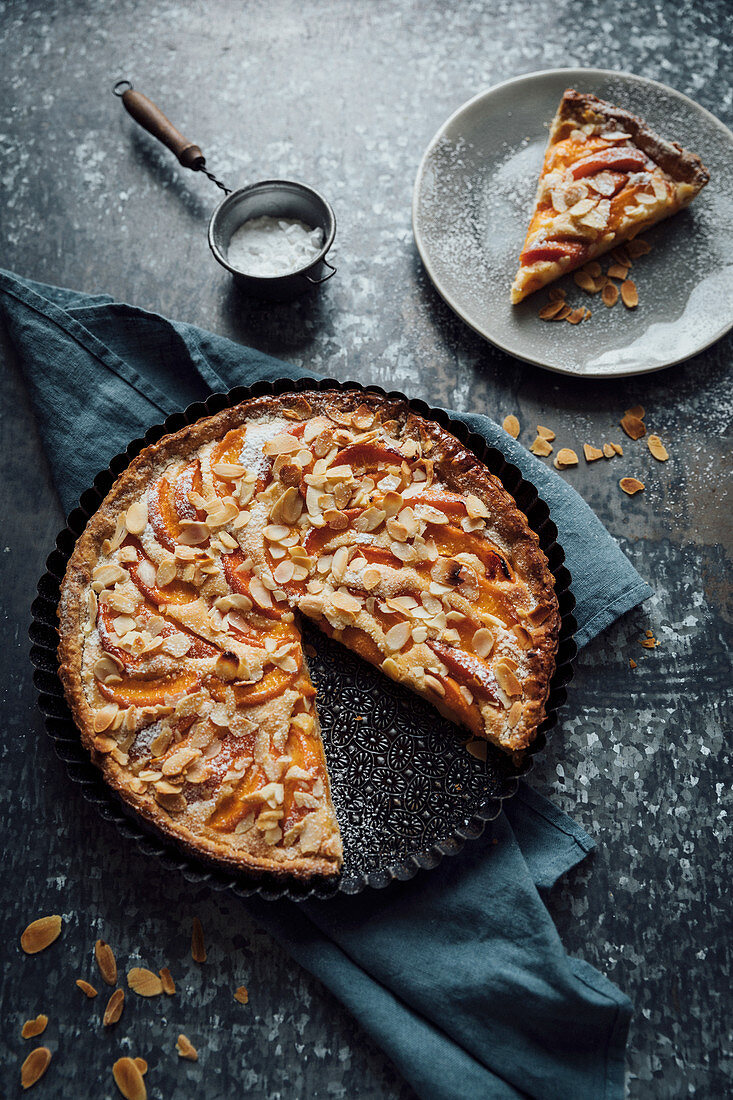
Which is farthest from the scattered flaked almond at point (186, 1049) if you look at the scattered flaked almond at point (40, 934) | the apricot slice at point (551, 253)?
the apricot slice at point (551, 253)

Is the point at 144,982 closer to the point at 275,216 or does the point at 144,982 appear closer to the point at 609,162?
the point at 275,216

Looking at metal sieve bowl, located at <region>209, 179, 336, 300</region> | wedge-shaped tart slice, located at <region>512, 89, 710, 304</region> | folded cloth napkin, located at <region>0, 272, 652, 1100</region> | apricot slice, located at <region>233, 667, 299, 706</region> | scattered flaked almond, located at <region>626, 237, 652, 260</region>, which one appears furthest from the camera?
scattered flaked almond, located at <region>626, 237, 652, 260</region>

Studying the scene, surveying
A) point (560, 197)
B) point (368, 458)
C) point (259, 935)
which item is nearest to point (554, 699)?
point (368, 458)

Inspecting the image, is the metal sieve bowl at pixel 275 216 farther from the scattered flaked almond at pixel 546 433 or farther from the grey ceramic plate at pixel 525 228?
the scattered flaked almond at pixel 546 433

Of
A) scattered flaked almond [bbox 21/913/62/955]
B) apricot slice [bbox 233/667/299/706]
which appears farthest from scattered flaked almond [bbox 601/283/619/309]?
scattered flaked almond [bbox 21/913/62/955]

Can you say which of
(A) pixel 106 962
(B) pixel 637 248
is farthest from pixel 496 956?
(B) pixel 637 248

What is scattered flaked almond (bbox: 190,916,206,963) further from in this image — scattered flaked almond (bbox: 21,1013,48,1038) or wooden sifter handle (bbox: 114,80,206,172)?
wooden sifter handle (bbox: 114,80,206,172)
